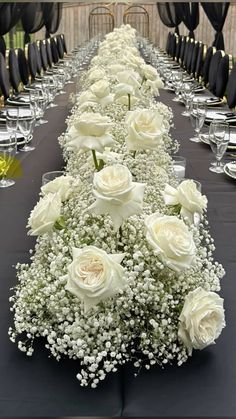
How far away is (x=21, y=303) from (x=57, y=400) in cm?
16

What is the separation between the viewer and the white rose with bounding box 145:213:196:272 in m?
0.80

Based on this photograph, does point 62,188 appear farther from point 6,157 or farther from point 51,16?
point 51,16

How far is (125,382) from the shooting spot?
79cm

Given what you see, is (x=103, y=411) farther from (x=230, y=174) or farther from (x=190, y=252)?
(x=230, y=174)

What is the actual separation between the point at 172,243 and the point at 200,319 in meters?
0.12

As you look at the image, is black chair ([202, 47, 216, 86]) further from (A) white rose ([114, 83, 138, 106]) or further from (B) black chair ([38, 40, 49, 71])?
(A) white rose ([114, 83, 138, 106])

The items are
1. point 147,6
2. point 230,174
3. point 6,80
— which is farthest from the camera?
point 147,6

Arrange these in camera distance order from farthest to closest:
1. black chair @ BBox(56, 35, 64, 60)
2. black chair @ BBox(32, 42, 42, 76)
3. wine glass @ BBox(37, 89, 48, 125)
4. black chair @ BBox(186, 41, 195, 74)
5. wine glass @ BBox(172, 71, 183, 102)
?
1. black chair @ BBox(56, 35, 64, 60)
2. black chair @ BBox(186, 41, 195, 74)
3. black chair @ BBox(32, 42, 42, 76)
4. wine glass @ BBox(172, 71, 183, 102)
5. wine glass @ BBox(37, 89, 48, 125)

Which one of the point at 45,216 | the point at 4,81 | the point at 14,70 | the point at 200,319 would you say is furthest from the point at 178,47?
the point at 200,319

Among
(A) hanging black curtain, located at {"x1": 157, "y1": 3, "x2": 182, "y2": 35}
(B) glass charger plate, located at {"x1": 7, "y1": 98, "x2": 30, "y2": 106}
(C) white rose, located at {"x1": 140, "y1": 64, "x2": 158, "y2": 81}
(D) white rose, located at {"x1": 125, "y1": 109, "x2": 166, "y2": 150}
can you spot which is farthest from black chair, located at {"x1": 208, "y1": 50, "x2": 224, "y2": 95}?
(A) hanging black curtain, located at {"x1": 157, "y1": 3, "x2": 182, "y2": 35}

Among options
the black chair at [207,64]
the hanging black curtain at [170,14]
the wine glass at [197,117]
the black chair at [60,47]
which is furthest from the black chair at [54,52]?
the wine glass at [197,117]

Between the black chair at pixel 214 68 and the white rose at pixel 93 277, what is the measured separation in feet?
14.1

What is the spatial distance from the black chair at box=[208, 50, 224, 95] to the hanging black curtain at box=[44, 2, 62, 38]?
528 cm

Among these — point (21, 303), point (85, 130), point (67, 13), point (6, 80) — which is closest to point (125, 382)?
point (21, 303)
